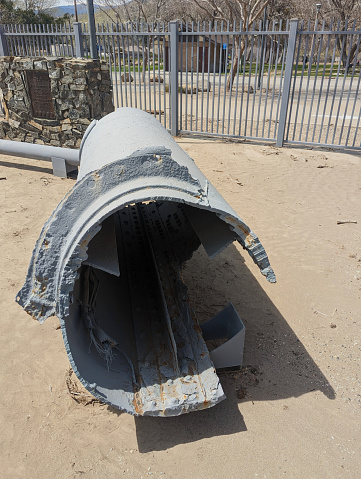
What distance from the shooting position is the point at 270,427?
256 cm

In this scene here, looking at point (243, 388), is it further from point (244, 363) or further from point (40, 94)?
point (40, 94)

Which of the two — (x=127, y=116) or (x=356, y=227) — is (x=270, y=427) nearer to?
(x=127, y=116)

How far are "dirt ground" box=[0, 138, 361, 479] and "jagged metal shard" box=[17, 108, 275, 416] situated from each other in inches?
14.0

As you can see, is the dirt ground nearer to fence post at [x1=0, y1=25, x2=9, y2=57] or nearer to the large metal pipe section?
the large metal pipe section

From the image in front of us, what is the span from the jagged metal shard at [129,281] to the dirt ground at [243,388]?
36 cm

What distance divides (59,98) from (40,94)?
52 centimetres

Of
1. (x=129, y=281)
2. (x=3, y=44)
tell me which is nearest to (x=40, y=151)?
(x=129, y=281)

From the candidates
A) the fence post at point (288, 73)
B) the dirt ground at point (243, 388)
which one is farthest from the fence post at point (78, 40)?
the dirt ground at point (243, 388)

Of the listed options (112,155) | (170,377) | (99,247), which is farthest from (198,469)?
(112,155)

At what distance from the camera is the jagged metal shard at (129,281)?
2.04m

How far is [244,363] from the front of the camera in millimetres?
3070

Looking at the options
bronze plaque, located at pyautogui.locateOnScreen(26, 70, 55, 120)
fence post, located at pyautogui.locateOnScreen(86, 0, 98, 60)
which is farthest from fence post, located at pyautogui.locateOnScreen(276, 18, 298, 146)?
bronze plaque, located at pyautogui.locateOnScreen(26, 70, 55, 120)

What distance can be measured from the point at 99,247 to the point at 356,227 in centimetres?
419

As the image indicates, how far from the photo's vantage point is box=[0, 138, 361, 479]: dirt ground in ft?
7.74
